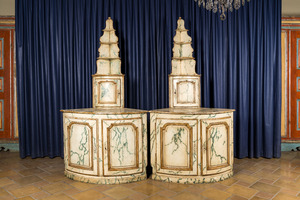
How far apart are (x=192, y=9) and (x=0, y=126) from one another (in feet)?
12.8

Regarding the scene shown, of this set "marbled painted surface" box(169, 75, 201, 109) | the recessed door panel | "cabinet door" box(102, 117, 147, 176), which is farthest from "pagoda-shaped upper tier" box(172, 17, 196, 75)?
the recessed door panel

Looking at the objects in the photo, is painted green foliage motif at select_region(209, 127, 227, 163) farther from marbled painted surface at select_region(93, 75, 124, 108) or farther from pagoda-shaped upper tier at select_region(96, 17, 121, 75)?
pagoda-shaped upper tier at select_region(96, 17, 121, 75)

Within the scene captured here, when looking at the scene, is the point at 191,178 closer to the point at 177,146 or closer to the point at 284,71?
the point at 177,146

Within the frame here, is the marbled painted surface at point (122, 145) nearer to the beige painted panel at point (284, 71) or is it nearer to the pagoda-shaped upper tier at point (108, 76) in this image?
the pagoda-shaped upper tier at point (108, 76)

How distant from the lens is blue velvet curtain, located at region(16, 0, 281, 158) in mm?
3730

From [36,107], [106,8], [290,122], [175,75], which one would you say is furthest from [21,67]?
[290,122]

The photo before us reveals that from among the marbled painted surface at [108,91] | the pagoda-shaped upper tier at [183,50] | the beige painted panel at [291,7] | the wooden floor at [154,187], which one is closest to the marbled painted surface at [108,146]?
the wooden floor at [154,187]

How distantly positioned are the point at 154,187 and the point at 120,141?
0.63 m

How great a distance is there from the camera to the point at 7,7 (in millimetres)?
4254

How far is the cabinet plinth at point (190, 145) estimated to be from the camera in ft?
9.12

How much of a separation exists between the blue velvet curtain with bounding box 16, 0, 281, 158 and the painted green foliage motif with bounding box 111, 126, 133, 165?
3.09ft

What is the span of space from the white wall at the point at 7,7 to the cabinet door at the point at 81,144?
2513mm

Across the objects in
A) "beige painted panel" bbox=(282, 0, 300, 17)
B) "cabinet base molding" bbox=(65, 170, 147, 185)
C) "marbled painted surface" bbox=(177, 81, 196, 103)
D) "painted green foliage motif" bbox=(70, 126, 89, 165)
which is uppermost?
"beige painted panel" bbox=(282, 0, 300, 17)

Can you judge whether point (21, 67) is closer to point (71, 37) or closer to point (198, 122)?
point (71, 37)
